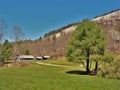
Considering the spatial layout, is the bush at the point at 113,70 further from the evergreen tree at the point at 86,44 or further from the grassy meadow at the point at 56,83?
the evergreen tree at the point at 86,44

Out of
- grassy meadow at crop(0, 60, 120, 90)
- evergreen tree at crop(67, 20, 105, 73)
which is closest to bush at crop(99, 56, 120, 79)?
grassy meadow at crop(0, 60, 120, 90)

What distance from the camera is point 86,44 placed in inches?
1752

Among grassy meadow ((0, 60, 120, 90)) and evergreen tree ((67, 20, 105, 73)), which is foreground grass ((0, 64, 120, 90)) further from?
evergreen tree ((67, 20, 105, 73))

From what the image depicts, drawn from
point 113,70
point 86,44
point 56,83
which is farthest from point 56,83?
point 86,44

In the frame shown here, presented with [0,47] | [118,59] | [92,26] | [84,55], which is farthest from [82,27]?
[0,47]

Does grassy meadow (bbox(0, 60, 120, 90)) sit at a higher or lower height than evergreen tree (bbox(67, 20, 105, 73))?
lower

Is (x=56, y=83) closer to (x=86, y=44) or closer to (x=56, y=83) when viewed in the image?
(x=56, y=83)

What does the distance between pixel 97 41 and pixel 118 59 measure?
26.6ft

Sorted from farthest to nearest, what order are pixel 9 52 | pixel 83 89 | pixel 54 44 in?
pixel 54 44 → pixel 9 52 → pixel 83 89

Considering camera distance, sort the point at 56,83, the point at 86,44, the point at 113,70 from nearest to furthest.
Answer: the point at 56,83 < the point at 113,70 < the point at 86,44

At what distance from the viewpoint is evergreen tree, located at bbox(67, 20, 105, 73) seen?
44653mm

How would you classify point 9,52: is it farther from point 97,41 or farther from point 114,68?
point 114,68

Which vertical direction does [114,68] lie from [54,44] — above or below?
below

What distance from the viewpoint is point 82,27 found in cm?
4597
